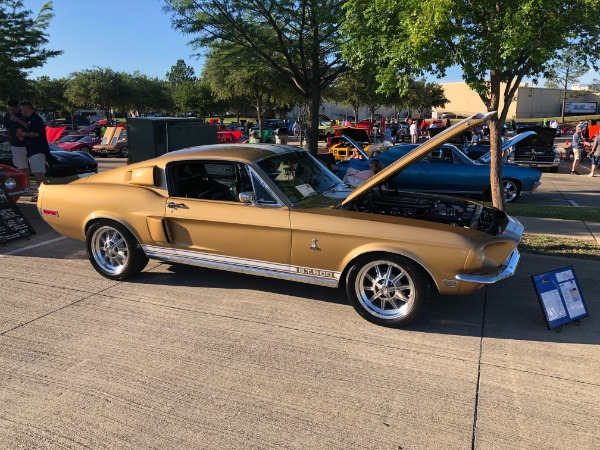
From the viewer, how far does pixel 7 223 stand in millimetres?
6777

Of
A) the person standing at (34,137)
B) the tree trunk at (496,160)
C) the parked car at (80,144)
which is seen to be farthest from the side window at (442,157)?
the parked car at (80,144)

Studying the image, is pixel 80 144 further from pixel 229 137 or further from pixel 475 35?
pixel 475 35

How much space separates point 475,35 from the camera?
5625 mm

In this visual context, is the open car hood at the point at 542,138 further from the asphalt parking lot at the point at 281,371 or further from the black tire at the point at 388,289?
the black tire at the point at 388,289

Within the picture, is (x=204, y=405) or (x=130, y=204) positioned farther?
(x=130, y=204)

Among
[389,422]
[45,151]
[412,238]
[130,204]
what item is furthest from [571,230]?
[45,151]

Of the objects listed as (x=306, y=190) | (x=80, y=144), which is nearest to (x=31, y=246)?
(x=306, y=190)

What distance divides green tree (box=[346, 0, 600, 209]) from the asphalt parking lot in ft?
8.40

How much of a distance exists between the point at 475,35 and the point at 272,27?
18.8ft

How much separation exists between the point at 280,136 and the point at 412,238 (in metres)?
5.92

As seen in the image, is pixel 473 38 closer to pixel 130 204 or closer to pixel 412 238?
pixel 412 238

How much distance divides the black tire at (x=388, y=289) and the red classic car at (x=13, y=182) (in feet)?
18.2

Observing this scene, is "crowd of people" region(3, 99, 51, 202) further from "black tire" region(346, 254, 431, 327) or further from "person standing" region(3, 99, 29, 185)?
"black tire" region(346, 254, 431, 327)

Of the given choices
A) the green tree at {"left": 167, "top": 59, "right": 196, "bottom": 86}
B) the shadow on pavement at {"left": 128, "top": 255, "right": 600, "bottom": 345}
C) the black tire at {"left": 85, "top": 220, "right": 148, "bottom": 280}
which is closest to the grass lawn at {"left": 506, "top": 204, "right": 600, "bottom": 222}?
the shadow on pavement at {"left": 128, "top": 255, "right": 600, "bottom": 345}
